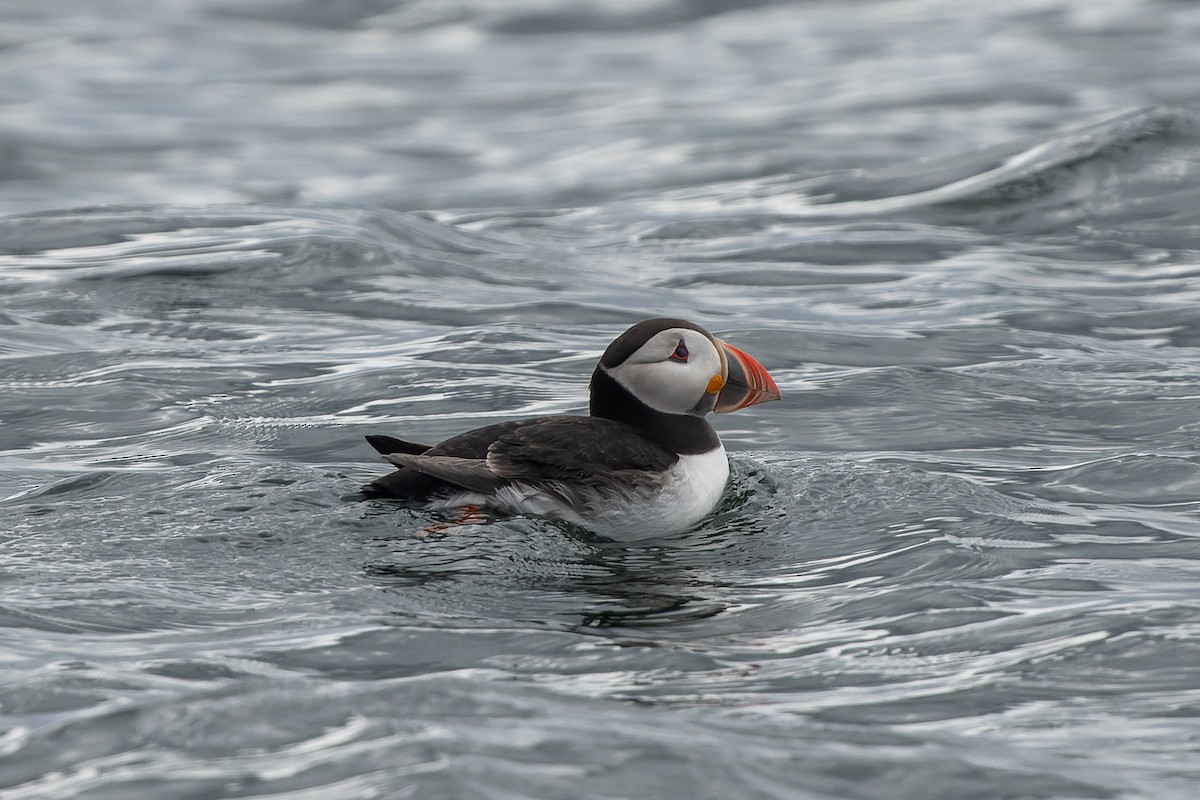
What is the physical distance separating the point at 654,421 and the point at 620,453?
0.36 m

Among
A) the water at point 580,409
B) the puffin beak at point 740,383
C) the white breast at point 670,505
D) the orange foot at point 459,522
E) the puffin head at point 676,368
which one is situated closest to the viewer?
the water at point 580,409

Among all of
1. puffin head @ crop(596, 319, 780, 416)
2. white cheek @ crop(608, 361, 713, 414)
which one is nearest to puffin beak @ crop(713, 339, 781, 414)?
puffin head @ crop(596, 319, 780, 416)

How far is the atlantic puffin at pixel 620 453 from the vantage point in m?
6.32

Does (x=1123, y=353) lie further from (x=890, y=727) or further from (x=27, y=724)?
(x=27, y=724)

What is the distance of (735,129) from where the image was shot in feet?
57.7

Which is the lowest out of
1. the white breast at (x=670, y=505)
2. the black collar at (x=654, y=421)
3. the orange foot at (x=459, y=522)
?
the white breast at (x=670, y=505)

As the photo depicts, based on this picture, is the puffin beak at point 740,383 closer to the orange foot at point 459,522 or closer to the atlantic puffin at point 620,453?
the atlantic puffin at point 620,453

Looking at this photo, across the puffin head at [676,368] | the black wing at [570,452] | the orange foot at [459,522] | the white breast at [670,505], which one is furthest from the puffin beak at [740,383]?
the orange foot at [459,522]

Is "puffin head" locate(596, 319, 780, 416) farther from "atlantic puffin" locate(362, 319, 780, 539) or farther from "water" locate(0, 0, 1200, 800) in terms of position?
"water" locate(0, 0, 1200, 800)

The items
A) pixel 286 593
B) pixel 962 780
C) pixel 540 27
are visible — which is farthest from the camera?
pixel 540 27

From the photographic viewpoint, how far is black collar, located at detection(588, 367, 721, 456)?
680cm

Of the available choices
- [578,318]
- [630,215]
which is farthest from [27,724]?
[630,215]

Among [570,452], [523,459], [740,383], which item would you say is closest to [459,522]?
[523,459]

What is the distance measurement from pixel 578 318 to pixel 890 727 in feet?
20.7
